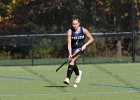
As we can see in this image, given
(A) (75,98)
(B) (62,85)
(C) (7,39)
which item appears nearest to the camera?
(A) (75,98)

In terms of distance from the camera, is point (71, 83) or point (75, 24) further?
point (71, 83)

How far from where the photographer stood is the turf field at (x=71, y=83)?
12898mm

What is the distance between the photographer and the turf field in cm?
1290

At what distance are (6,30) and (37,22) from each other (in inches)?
51.4

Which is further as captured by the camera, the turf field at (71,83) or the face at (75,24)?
the face at (75,24)

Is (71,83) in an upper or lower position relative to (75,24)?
lower

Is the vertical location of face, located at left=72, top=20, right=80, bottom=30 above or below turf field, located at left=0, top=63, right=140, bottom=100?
above

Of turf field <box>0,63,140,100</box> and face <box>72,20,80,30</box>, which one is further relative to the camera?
face <box>72,20,80,30</box>

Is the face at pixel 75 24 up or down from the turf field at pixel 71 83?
up

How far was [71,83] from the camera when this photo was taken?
1558cm

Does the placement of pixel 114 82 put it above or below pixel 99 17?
below

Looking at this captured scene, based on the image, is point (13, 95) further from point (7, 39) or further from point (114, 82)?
point (7, 39)

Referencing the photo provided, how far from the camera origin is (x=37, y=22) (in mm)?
23141

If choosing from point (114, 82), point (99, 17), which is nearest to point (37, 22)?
point (99, 17)
